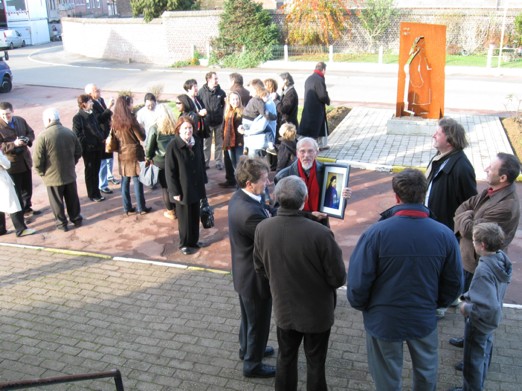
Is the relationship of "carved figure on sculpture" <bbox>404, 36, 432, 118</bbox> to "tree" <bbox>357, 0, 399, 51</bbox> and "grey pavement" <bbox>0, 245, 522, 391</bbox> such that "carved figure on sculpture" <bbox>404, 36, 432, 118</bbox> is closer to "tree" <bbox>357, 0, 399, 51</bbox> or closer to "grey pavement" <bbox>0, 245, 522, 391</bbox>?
"grey pavement" <bbox>0, 245, 522, 391</bbox>

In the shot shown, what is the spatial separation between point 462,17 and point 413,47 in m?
15.9

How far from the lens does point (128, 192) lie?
859 centimetres

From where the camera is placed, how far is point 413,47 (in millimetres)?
11453

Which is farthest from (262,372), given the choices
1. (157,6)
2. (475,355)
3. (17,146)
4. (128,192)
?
(157,6)

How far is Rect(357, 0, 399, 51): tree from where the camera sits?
25.7 meters

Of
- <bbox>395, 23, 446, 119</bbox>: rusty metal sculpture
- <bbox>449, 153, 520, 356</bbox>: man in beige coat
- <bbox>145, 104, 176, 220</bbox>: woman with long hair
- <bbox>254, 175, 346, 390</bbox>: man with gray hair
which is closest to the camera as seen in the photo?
<bbox>254, 175, 346, 390</bbox>: man with gray hair

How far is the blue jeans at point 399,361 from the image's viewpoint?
3.78 m

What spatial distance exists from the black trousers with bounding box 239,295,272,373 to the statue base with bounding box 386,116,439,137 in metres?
8.52

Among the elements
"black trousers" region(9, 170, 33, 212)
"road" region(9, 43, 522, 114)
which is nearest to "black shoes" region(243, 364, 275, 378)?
"black trousers" region(9, 170, 33, 212)

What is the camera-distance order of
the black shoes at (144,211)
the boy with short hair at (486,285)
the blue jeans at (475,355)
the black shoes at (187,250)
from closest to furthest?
the boy with short hair at (486,285) < the blue jeans at (475,355) < the black shoes at (187,250) < the black shoes at (144,211)

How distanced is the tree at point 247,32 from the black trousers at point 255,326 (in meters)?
22.4

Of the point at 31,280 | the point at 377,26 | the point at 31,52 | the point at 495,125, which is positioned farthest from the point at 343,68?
the point at 31,52

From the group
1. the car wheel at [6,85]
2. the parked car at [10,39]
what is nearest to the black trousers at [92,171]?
the car wheel at [6,85]

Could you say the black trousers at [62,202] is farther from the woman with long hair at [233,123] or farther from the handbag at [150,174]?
the woman with long hair at [233,123]
